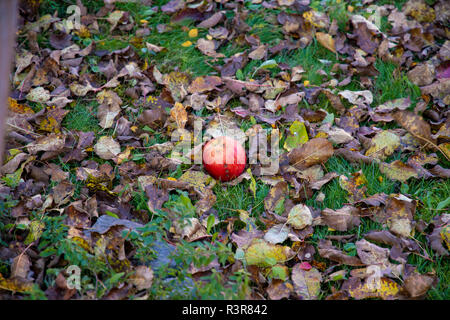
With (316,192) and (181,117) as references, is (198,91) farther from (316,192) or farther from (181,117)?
(316,192)

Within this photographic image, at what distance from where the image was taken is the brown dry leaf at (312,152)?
260 cm

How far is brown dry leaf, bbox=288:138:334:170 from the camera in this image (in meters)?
2.60

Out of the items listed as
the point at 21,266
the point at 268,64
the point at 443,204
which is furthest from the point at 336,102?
the point at 21,266

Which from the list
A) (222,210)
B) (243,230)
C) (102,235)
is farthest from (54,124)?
(243,230)

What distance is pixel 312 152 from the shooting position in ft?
8.56

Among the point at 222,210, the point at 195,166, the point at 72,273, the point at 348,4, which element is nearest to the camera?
the point at 72,273

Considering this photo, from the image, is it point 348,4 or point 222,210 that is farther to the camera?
point 348,4

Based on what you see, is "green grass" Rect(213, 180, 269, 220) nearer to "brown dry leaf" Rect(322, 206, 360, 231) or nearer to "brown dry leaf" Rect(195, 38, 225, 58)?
"brown dry leaf" Rect(322, 206, 360, 231)

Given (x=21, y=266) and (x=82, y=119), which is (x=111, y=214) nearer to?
(x=21, y=266)

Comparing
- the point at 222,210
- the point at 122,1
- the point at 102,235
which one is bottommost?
the point at 222,210

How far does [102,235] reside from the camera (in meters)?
2.08

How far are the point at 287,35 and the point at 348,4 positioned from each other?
80cm

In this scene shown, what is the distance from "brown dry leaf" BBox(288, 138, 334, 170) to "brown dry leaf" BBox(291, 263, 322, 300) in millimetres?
723

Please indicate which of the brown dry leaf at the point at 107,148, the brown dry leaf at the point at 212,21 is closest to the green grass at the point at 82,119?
the brown dry leaf at the point at 107,148
